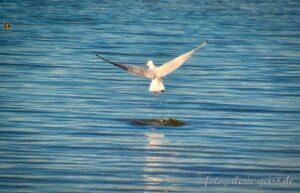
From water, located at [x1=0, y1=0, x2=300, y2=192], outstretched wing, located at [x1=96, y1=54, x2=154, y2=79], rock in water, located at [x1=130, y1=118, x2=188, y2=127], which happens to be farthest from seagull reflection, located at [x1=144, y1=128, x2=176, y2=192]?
outstretched wing, located at [x1=96, y1=54, x2=154, y2=79]

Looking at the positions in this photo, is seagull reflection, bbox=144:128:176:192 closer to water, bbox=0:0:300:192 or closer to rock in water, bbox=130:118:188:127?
water, bbox=0:0:300:192

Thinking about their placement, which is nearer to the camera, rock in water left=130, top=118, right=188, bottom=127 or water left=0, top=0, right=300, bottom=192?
water left=0, top=0, right=300, bottom=192

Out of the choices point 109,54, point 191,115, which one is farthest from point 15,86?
point 109,54

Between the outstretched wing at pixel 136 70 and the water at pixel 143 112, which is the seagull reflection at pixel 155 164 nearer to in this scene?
the water at pixel 143 112

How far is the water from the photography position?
16875 millimetres

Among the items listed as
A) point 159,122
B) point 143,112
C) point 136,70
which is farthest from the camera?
point 143,112

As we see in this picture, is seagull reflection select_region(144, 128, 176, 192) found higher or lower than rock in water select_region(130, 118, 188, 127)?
lower

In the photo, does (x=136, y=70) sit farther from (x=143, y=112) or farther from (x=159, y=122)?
(x=143, y=112)

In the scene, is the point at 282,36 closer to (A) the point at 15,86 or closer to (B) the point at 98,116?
(A) the point at 15,86

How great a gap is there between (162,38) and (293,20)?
52.2ft

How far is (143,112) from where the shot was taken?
23688 millimetres

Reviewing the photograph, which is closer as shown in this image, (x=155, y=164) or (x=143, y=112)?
(x=155, y=164)

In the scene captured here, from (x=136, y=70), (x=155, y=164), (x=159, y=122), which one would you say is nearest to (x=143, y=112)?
(x=159, y=122)

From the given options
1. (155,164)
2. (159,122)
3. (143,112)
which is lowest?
(155,164)
